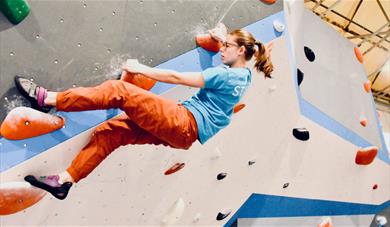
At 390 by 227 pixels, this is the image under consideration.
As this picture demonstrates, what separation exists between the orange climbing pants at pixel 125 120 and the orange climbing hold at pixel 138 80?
0.18 meters

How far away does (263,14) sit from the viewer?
9.05 feet

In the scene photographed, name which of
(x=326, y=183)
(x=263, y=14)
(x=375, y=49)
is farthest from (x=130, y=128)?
(x=375, y=49)

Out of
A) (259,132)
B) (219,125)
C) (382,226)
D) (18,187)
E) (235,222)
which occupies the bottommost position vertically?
(382,226)

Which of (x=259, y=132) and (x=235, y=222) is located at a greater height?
(x=259, y=132)

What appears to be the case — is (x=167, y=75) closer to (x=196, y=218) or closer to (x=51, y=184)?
(x=51, y=184)

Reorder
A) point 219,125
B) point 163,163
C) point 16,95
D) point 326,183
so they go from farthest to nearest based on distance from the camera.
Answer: point 326,183
point 163,163
point 219,125
point 16,95

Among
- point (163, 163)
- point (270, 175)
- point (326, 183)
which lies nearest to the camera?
point (163, 163)

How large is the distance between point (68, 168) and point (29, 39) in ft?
1.96

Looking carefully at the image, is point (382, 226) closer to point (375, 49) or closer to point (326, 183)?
point (326, 183)

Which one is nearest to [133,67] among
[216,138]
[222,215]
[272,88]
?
[216,138]

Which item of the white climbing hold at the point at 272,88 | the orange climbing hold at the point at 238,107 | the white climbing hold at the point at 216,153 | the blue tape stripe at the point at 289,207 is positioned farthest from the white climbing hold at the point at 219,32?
the blue tape stripe at the point at 289,207

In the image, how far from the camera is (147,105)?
1.89m

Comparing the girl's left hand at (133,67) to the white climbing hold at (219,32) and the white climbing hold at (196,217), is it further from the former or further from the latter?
the white climbing hold at (196,217)

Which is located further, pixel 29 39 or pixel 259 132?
pixel 259 132
